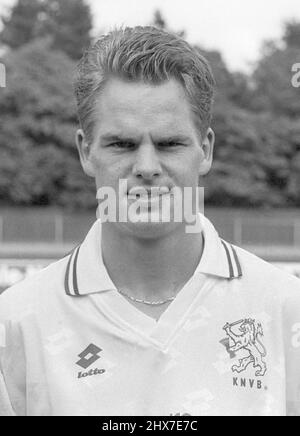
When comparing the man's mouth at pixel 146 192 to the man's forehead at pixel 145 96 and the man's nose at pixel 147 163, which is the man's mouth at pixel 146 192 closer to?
the man's nose at pixel 147 163

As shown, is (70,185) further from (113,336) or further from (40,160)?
(113,336)

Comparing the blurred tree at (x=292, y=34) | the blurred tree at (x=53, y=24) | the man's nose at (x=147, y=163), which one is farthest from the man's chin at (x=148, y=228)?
the blurred tree at (x=292, y=34)

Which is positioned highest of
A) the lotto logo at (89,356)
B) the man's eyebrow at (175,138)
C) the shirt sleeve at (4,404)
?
the man's eyebrow at (175,138)

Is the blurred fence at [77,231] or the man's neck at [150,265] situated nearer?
the man's neck at [150,265]

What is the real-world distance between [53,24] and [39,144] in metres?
9.54

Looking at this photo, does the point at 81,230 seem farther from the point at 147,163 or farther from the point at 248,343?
the point at 147,163

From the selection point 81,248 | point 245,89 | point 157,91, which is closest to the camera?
point 157,91

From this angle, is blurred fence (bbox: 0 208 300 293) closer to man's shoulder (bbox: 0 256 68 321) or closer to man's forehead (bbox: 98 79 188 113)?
man's shoulder (bbox: 0 256 68 321)

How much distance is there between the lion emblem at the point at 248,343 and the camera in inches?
76.8

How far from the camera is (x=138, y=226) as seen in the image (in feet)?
6.11

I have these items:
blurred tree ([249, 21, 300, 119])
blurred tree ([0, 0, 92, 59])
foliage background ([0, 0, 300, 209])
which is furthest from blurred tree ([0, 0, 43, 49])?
blurred tree ([249, 21, 300, 119])

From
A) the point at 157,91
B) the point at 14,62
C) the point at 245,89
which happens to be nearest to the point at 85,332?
the point at 157,91

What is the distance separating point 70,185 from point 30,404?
1021 inches

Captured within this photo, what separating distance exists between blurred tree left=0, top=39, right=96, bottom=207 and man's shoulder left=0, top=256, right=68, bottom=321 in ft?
83.0
